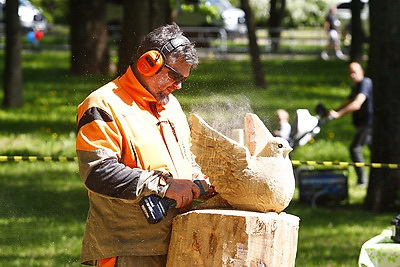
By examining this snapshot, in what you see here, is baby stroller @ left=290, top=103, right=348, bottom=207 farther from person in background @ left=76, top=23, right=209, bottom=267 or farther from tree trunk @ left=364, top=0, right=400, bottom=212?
person in background @ left=76, top=23, right=209, bottom=267

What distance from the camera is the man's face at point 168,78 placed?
4.20 m

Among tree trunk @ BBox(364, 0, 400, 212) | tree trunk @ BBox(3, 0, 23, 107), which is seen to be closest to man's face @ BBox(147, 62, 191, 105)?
tree trunk @ BBox(364, 0, 400, 212)

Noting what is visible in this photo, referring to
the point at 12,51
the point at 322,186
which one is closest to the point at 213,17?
the point at 12,51

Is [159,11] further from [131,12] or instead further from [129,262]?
[129,262]

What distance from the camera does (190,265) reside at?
418cm

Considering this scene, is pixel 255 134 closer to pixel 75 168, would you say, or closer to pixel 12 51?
pixel 75 168

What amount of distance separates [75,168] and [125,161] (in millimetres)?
8451

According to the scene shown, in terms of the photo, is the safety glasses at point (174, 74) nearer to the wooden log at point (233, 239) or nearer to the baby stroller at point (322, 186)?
the wooden log at point (233, 239)

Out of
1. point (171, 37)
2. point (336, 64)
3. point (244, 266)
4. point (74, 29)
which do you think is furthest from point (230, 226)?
point (336, 64)

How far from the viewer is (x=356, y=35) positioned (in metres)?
18.0

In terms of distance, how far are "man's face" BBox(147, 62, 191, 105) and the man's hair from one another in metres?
0.03

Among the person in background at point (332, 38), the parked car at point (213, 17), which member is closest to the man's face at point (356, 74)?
the parked car at point (213, 17)

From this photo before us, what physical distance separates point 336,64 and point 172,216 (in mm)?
22774

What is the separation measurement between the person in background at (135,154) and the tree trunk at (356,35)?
1370 cm
